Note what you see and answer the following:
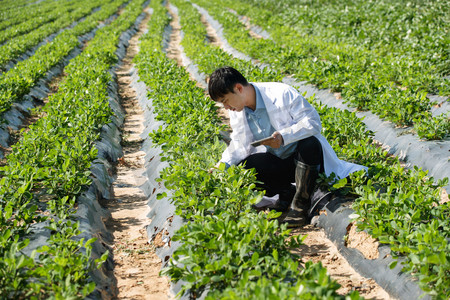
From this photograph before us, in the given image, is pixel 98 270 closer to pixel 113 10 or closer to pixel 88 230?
pixel 88 230

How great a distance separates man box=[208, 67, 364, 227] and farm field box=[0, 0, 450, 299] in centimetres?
19

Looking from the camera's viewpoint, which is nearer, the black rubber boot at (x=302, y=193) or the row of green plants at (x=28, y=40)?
the black rubber boot at (x=302, y=193)

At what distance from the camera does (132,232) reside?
4.44 metres

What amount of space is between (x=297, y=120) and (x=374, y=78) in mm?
4726

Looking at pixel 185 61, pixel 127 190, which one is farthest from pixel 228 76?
Answer: pixel 185 61

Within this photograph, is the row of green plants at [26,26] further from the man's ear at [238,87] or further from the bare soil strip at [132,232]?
the man's ear at [238,87]

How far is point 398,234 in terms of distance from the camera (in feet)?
10.7


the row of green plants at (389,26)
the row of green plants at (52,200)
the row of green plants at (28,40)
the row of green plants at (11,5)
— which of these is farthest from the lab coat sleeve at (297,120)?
the row of green plants at (11,5)

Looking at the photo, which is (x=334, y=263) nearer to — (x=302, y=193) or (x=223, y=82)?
(x=302, y=193)

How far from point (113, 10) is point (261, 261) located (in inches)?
984

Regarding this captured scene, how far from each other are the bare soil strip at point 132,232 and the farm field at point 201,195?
16 mm

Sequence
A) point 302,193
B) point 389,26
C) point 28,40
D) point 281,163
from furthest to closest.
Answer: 1. point 28,40
2. point 389,26
3. point 281,163
4. point 302,193

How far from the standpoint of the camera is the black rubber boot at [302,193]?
3.91m

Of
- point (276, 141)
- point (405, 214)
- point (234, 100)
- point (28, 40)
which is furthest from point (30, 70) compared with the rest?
point (405, 214)
